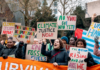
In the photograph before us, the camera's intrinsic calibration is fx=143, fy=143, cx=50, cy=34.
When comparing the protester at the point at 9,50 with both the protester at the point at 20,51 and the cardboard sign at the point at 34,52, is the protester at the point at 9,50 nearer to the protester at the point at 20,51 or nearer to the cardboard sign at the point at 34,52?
the protester at the point at 20,51

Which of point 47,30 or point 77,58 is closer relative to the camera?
point 77,58

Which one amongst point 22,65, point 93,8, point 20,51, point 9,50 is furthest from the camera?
point 93,8

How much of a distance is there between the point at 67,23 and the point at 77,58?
1686 millimetres

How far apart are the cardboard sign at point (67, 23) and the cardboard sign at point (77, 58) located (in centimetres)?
146

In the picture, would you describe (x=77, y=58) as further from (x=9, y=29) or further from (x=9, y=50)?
(x=9, y=29)

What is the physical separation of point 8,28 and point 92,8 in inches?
125

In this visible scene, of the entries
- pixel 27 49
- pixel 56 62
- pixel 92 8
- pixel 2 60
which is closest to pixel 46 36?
pixel 27 49

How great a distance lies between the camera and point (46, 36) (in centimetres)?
431

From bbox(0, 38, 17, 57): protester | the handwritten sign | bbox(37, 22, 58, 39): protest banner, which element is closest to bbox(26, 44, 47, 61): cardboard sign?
bbox(37, 22, 58, 39): protest banner

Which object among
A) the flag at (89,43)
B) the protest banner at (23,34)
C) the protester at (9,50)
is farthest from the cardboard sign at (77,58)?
the protest banner at (23,34)

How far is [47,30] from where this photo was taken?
440 centimetres

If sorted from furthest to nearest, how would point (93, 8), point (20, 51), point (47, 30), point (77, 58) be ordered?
point (93, 8) < point (47, 30) < point (20, 51) < point (77, 58)

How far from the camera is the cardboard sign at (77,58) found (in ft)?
10.5

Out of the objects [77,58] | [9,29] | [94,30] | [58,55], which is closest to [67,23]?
[94,30]
